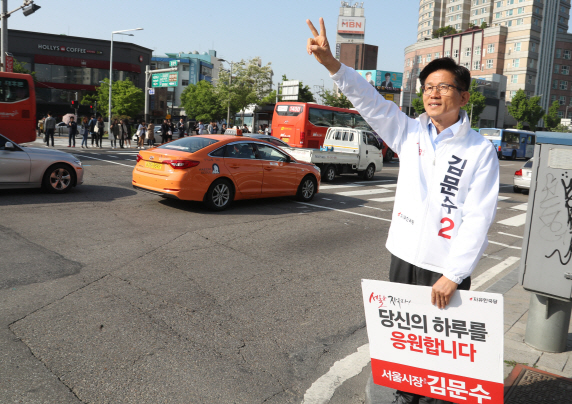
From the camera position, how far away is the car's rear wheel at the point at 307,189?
40.4ft

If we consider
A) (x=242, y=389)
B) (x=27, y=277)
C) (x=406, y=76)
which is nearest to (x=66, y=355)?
(x=242, y=389)

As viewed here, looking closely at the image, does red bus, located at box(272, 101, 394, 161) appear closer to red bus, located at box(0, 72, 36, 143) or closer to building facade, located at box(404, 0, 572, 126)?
red bus, located at box(0, 72, 36, 143)

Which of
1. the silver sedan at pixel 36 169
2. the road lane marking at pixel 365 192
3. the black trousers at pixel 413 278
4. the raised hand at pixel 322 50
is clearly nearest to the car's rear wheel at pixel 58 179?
the silver sedan at pixel 36 169

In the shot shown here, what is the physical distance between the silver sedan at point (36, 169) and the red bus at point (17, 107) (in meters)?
11.1

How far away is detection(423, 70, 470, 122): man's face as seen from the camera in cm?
267

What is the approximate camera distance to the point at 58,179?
36.8 ft

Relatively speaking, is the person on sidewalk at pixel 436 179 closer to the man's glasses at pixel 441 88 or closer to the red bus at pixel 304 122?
the man's glasses at pixel 441 88

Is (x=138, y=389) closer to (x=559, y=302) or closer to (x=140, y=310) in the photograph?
(x=140, y=310)

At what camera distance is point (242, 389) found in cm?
343

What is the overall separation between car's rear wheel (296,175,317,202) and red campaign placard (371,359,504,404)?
9.57 m

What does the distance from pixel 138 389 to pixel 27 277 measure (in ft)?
9.34

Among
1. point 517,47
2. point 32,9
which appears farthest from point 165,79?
point 517,47

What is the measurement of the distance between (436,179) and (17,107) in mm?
21854

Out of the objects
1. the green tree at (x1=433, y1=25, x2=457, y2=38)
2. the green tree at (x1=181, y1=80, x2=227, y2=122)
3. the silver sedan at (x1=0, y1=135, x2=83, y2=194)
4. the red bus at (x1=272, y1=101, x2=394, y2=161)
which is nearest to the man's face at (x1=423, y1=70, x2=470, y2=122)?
the silver sedan at (x1=0, y1=135, x2=83, y2=194)
